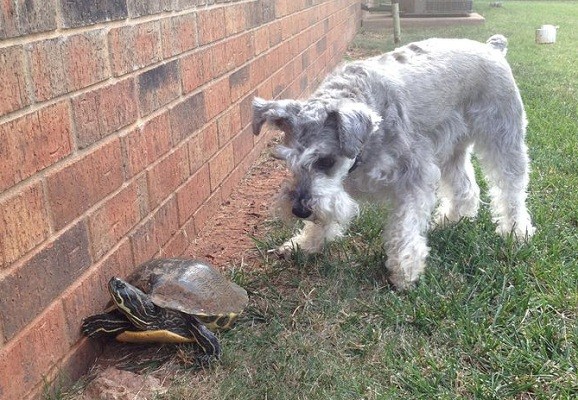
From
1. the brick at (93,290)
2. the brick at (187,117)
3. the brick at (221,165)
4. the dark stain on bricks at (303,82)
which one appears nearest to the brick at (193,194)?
the brick at (221,165)

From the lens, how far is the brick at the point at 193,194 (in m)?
3.90

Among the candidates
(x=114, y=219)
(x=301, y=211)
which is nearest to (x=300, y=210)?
(x=301, y=211)

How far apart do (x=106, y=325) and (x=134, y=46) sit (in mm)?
1423

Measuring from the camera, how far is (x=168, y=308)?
112 inches

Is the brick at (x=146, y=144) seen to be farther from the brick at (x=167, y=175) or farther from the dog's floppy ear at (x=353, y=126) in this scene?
the dog's floppy ear at (x=353, y=126)

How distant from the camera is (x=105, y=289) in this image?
2.93 meters

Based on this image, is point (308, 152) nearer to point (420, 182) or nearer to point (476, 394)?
point (420, 182)

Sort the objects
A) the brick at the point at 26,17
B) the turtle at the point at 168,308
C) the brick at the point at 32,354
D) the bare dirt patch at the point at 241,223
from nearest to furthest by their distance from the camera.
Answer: the brick at the point at 26,17 < the brick at the point at 32,354 < the turtle at the point at 168,308 < the bare dirt patch at the point at 241,223

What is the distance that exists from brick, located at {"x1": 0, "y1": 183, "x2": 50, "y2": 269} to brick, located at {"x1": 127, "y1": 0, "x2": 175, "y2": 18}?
1.22 m

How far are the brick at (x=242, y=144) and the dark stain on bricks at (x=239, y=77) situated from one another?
44 cm

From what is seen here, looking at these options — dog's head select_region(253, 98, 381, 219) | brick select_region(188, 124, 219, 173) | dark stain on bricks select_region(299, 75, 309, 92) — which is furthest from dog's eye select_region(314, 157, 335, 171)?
dark stain on bricks select_region(299, 75, 309, 92)

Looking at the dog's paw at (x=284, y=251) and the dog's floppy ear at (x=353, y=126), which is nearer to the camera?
the dog's floppy ear at (x=353, y=126)

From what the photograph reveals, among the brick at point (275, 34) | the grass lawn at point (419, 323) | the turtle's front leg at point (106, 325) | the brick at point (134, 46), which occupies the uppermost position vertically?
the brick at point (134, 46)

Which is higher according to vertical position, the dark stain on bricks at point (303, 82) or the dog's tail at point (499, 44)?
the dog's tail at point (499, 44)
